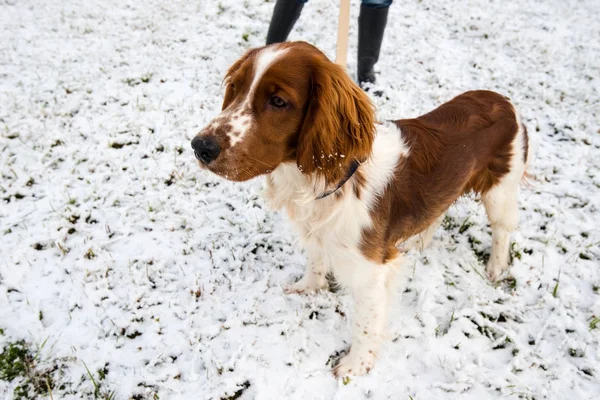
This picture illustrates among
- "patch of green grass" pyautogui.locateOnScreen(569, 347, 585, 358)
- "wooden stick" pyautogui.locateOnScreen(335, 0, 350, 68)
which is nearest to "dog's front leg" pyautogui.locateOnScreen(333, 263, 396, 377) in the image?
"patch of green grass" pyautogui.locateOnScreen(569, 347, 585, 358)

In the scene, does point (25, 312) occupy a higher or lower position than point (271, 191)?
lower

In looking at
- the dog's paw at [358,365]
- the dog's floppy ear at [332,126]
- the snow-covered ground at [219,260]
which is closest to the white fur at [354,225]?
the dog's paw at [358,365]

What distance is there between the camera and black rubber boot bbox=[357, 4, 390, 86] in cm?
477

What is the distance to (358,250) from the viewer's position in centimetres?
235

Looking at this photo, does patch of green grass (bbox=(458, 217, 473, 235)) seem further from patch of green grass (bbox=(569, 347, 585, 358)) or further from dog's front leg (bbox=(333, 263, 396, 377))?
dog's front leg (bbox=(333, 263, 396, 377))

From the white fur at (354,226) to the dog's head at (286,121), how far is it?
20 cm

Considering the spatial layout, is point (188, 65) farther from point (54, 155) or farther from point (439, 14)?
point (439, 14)

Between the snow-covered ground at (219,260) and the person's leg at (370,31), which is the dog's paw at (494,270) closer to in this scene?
the snow-covered ground at (219,260)

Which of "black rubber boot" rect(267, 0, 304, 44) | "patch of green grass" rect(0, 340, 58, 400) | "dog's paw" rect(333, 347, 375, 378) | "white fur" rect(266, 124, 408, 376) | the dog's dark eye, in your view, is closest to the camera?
the dog's dark eye

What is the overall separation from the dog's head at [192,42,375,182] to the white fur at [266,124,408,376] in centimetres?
20

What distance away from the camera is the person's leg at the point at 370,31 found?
4.71 meters

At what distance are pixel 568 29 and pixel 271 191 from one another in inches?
314

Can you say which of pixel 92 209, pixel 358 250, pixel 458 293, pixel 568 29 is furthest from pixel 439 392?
pixel 568 29

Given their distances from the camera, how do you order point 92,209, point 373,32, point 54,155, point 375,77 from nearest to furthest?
point 92,209, point 54,155, point 373,32, point 375,77
